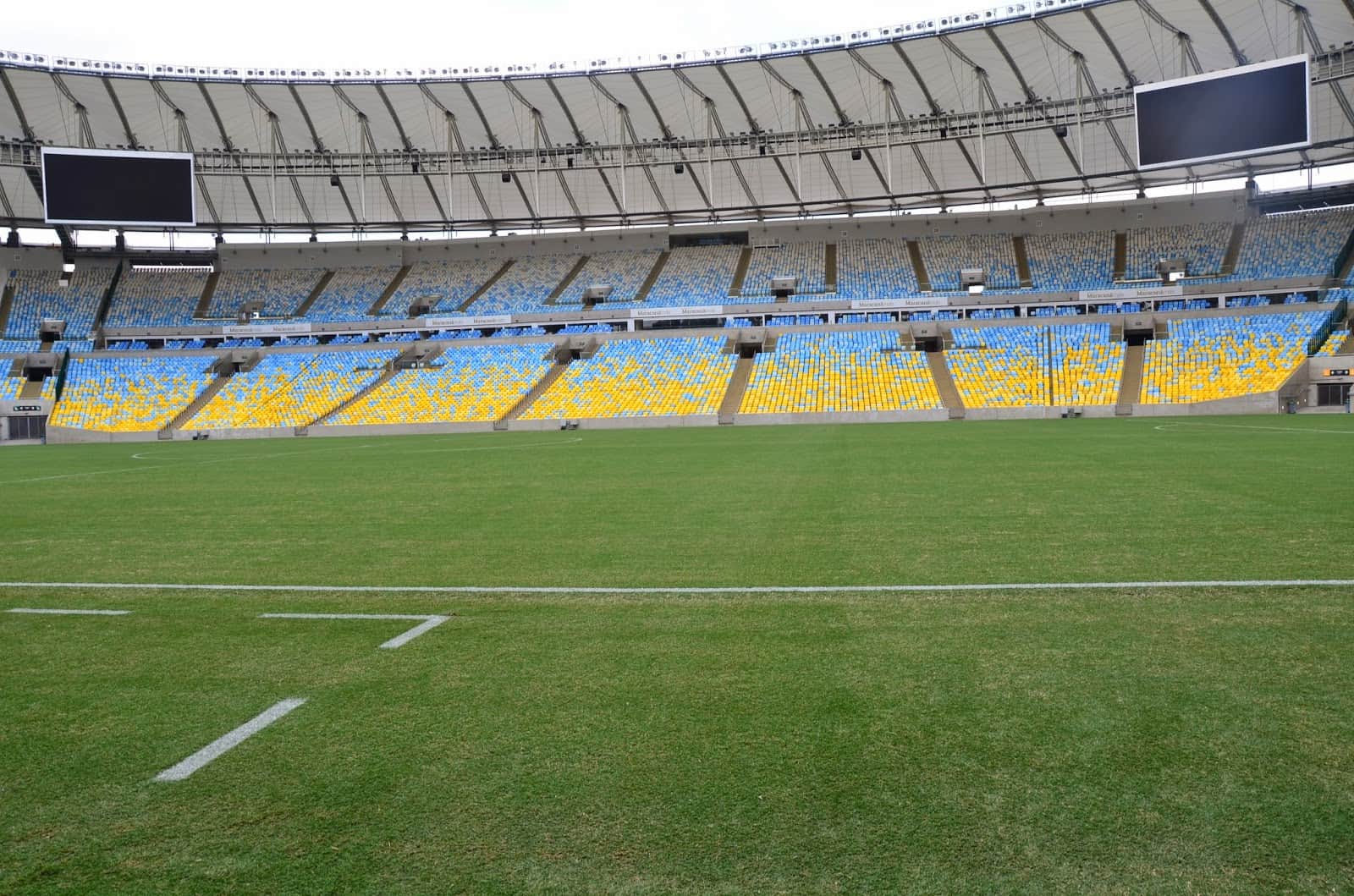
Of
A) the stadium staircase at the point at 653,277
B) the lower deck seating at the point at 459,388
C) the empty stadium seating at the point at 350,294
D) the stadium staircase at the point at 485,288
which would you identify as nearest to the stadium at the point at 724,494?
the lower deck seating at the point at 459,388

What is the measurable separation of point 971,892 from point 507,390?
153 ft

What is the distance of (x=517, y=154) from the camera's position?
52.6 meters

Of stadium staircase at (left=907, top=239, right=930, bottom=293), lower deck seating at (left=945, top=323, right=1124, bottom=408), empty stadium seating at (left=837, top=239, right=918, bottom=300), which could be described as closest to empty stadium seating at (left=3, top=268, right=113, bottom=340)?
empty stadium seating at (left=837, top=239, right=918, bottom=300)

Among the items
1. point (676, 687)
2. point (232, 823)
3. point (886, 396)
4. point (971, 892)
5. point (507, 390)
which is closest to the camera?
point (971, 892)

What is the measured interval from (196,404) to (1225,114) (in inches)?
1988

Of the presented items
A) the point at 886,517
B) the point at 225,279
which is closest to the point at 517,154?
the point at 225,279

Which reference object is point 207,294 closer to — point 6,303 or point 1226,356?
point 6,303

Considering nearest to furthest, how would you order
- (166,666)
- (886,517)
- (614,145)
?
(166,666), (886,517), (614,145)

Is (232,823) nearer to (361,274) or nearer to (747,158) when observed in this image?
(747,158)

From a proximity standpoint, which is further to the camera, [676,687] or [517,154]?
[517,154]

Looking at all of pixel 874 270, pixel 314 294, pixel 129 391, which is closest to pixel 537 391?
pixel 314 294

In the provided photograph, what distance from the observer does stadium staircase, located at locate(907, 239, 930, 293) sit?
5350 cm

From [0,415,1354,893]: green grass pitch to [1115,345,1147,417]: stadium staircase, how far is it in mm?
33939

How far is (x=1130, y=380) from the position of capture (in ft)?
139
